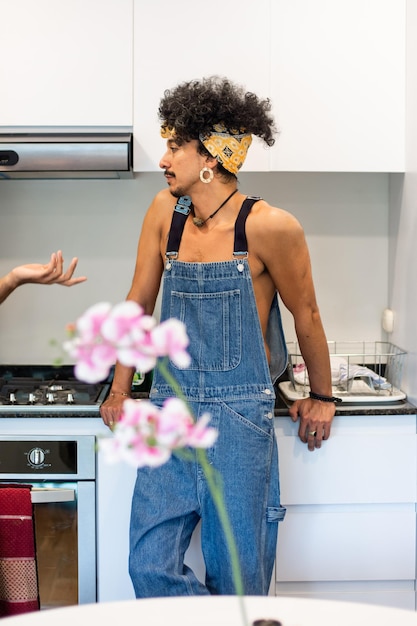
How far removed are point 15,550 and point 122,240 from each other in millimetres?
1129

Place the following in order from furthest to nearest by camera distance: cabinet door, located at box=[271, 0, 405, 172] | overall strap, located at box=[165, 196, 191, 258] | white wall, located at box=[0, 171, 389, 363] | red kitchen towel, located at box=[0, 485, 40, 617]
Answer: white wall, located at box=[0, 171, 389, 363]
cabinet door, located at box=[271, 0, 405, 172]
red kitchen towel, located at box=[0, 485, 40, 617]
overall strap, located at box=[165, 196, 191, 258]

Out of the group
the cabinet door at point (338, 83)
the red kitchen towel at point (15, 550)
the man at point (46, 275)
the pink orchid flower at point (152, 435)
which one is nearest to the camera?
the pink orchid flower at point (152, 435)

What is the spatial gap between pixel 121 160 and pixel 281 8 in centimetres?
68

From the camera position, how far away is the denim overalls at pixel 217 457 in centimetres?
204

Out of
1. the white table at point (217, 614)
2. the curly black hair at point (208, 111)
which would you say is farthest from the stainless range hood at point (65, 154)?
the white table at point (217, 614)

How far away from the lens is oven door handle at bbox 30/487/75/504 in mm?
2342

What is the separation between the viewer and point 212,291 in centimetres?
209

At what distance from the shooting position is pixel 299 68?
254 cm

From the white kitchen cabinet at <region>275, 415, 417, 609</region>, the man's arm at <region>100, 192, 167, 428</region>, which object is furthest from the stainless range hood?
the white kitchen cabinet at <region>275, 415, 417, 609</region>

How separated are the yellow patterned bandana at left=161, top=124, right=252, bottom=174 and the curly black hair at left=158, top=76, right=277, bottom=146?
0.01 metres

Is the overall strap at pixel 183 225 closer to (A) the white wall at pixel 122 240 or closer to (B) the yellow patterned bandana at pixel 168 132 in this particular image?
(B) the yellow patterned bandana at pixel 168 132

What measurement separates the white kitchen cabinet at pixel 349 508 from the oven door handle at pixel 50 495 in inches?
23.9

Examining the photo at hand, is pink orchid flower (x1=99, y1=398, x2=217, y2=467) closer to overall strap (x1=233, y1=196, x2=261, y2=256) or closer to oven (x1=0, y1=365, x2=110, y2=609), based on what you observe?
overall strap (x1=233, y1=196, x2=261, y2=256)

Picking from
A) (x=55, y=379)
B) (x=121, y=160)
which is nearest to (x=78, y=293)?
(x=55, y=379)
